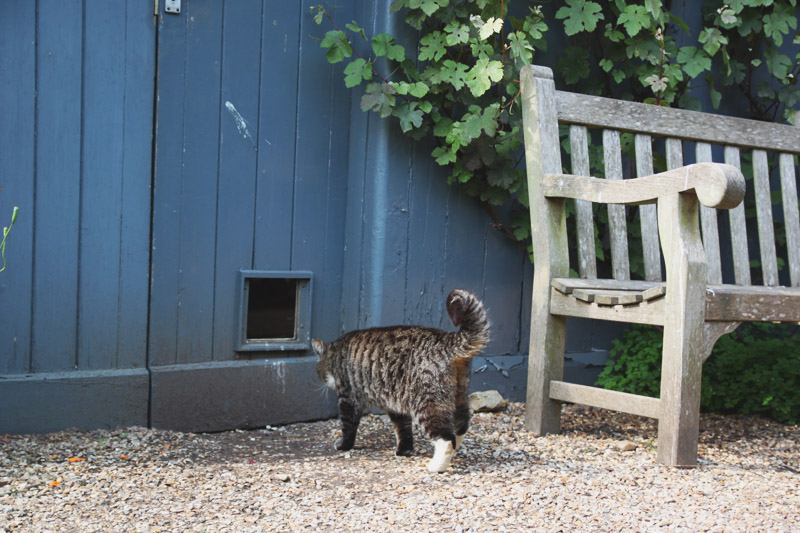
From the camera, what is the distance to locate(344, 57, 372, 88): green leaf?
3451mm

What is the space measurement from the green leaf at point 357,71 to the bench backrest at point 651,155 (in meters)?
0.77

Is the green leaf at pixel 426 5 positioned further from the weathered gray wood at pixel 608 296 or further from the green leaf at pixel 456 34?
the weathered gray wood at pixel 608 296

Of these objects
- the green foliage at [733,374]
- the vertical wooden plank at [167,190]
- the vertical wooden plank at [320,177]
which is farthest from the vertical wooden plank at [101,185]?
the green foliage at [733,374]

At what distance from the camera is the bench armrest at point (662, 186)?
99.8 inches

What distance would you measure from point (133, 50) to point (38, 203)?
0.75 m

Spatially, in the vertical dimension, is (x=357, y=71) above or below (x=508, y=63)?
below

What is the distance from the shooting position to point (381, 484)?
8.54 ft

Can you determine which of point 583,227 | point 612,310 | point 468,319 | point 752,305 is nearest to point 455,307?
point 468,319

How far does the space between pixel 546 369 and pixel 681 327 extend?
75cm

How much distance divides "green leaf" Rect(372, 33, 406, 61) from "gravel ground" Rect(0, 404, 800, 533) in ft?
5.75

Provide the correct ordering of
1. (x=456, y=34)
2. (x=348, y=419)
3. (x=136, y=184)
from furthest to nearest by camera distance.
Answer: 1. (x=456, y=34)
2. (x=136, y=184)
3. (x=348, y=419)

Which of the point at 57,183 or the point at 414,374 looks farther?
the point at 57,183

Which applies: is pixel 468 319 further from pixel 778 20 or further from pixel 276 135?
pixel 778 20

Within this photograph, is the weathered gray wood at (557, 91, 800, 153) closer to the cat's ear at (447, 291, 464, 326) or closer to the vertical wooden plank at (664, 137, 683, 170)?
the vertical wooden plank at (664, 137, 683, 170)
